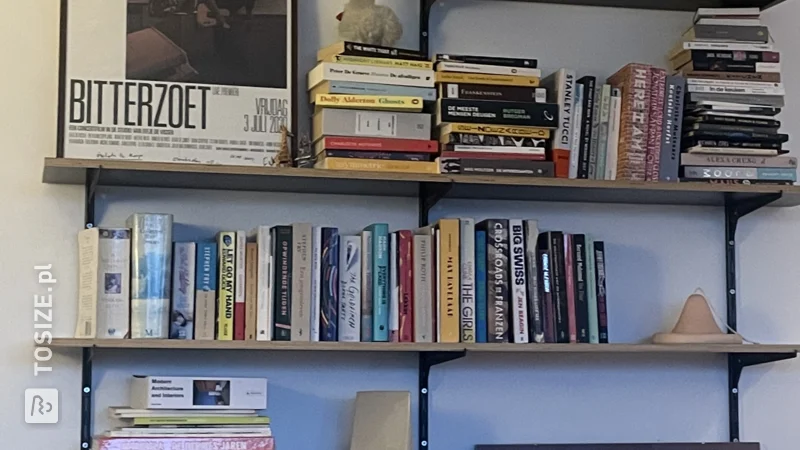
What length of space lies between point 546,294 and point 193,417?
723 millimetres

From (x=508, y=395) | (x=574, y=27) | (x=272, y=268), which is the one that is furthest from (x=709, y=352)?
(x=272, y=268)

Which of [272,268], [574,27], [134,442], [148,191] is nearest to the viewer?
[134,442]

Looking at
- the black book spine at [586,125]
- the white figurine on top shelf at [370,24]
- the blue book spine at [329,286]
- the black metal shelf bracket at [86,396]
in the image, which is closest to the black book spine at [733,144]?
the black book spine at [586,125]

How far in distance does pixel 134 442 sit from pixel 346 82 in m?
0.78

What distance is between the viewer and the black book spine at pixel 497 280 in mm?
2172

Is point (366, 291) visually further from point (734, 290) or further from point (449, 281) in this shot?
point (734, 290)

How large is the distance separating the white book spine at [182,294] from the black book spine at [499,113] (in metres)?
0.57

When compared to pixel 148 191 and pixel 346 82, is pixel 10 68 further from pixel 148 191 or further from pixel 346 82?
pixel 346 82

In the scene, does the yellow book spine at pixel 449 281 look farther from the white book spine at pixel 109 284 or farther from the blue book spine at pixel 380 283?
the white book spine at pixel 109 284

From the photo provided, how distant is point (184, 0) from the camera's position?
2225 mm

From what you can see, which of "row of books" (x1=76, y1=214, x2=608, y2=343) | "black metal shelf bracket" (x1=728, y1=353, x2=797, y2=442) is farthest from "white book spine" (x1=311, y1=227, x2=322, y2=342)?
"black metal shelf bracket" (x1=728, y1=353, x2=797, y2=442)

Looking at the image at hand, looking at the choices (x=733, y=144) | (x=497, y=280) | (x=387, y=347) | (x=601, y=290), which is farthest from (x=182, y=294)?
(x=733, y=144)

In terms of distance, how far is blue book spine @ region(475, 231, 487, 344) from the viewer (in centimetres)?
217

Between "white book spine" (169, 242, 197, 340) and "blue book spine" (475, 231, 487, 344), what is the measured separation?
1.80ft
